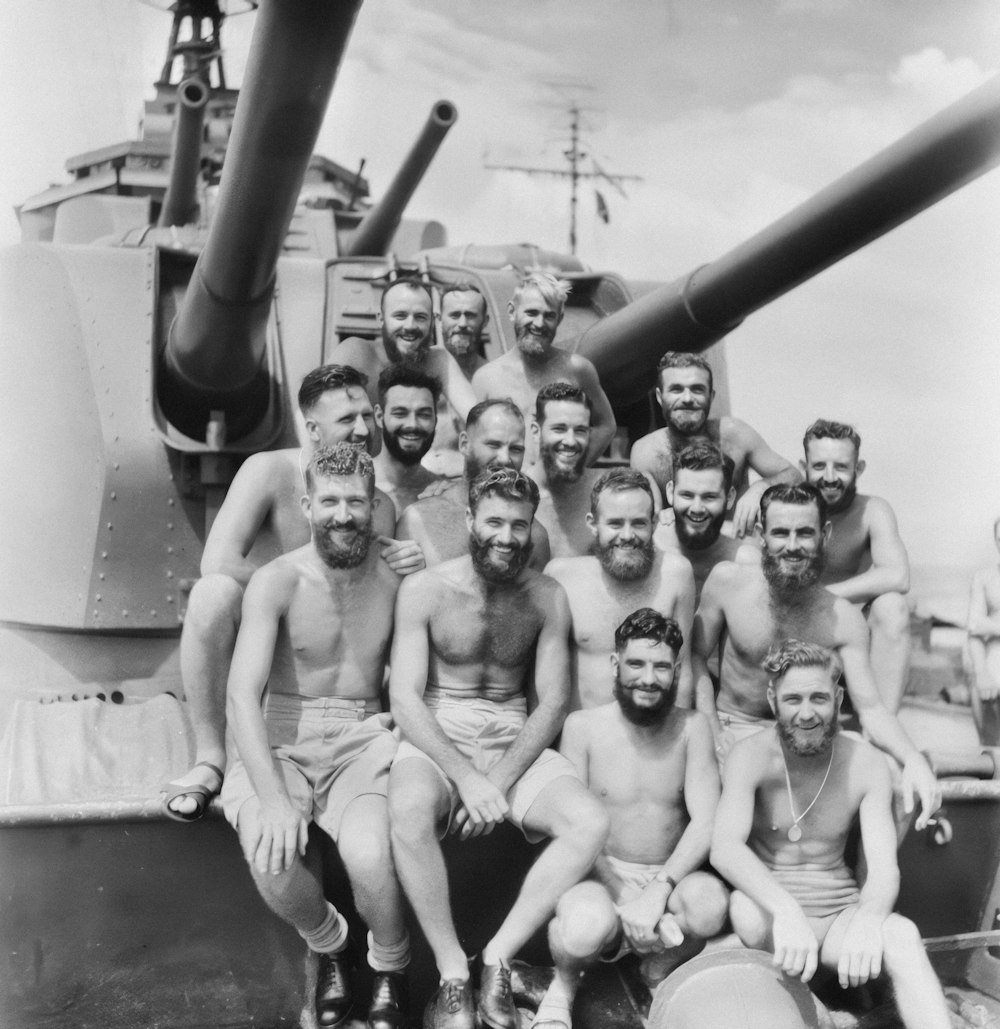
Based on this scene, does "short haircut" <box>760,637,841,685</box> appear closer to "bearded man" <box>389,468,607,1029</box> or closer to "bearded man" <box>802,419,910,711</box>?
"bearded man" <box>389,468,607,1029</box>

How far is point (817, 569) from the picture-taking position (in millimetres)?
4195

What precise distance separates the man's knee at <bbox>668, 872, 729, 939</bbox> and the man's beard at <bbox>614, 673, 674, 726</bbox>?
456 mm

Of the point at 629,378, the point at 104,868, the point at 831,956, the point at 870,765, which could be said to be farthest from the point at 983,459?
the point at 104,868

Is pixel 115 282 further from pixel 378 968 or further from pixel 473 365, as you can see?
pixel 378 968

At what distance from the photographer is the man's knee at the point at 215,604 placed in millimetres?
3994

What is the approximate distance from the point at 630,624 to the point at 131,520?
237 centimetres

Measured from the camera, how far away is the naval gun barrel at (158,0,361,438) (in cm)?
320

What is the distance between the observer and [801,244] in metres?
4.77

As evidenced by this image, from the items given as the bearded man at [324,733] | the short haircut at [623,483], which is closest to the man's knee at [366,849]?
the bearded man at [324,733]

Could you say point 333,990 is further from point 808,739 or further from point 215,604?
point 808,739

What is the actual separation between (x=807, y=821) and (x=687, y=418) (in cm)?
174

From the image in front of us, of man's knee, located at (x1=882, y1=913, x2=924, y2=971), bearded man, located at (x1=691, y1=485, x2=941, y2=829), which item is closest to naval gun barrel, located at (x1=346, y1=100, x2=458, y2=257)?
bearded man, located at (x1=691, y1=485, x2=941, y2=829)

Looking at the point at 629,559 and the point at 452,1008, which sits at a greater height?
the point at 629,559

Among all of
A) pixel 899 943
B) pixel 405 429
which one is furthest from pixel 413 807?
pixel 405 429
